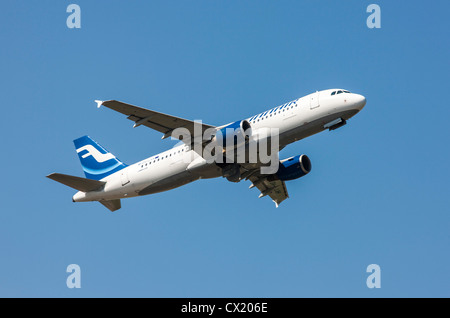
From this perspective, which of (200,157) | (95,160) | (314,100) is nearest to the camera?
(314,100)

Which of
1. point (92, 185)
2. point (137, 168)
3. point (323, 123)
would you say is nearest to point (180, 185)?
point (137, 168)

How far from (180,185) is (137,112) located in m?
6.92

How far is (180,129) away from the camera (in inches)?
1756

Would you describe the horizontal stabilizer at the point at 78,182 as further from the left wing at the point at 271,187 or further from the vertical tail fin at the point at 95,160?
the left wing at the point at 271,187

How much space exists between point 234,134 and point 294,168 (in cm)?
816

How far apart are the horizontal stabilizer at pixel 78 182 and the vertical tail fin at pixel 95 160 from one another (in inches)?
50.2

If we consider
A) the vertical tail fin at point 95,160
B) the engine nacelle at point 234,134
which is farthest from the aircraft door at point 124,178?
the engine nacelle at point 234,134

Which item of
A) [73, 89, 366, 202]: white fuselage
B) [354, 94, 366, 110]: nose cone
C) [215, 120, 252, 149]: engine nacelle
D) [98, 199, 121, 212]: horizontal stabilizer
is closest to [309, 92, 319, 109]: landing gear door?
[73, 89, 366, 202]: white fuselage

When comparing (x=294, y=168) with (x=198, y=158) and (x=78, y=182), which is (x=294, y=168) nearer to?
(x=198, y=158)

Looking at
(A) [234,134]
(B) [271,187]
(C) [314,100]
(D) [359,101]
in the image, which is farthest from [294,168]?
(D) [359,101]

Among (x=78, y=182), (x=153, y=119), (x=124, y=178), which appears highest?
(x=153, y=119)

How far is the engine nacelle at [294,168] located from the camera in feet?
163

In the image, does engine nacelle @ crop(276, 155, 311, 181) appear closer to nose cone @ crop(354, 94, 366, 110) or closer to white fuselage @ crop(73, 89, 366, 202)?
white fuselage @ crop(73, 89, 366, 202)

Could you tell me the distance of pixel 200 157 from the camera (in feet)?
149
